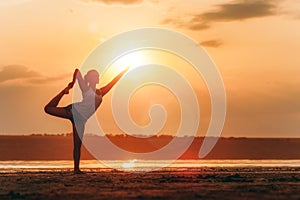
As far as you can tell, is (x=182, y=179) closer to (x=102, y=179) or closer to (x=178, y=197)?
(x=102, y=179)

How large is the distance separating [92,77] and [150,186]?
5599mm

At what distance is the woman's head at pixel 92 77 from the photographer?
22.2 meters

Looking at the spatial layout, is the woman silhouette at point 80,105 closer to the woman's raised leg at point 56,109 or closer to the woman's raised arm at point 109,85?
the woman's raised leg at point 56,109

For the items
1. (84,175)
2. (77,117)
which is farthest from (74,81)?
(84,175)

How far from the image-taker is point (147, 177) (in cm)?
2083

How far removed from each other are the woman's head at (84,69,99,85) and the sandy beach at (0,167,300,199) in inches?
106

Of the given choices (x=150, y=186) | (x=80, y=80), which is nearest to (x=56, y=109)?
(x=80, y=80)

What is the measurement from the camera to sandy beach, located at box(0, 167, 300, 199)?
50.1 feet

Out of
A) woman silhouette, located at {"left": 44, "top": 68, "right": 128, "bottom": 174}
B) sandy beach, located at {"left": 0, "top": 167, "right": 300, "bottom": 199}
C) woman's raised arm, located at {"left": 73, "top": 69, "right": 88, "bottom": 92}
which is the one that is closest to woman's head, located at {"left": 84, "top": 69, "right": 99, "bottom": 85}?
woman silhouette, located at {"left": 44, "top": 68, "right": 128, "bottom": 174}

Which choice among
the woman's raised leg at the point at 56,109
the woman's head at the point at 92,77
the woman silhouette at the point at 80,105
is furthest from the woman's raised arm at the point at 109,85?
the woman's raised leg at the point at 56,109

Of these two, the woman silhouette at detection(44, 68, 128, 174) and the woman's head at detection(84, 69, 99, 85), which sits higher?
the woman's head at detection(84, 69, 99, 85)

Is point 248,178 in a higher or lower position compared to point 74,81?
lower

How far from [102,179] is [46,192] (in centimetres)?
406

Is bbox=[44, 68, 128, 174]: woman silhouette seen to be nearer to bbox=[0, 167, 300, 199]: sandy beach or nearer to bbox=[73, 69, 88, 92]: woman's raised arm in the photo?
bbox=[73, 69, 88, 92]: woman's raised arm
